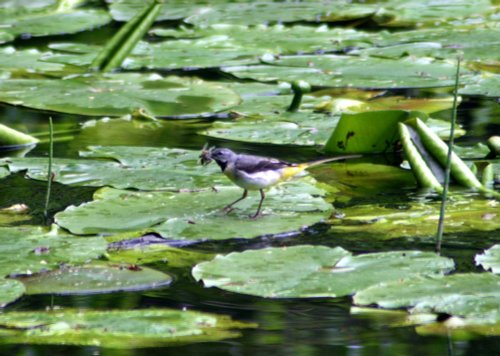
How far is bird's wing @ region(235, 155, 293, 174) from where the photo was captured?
414 centimetres

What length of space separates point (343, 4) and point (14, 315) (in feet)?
22.5

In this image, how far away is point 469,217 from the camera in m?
4.07

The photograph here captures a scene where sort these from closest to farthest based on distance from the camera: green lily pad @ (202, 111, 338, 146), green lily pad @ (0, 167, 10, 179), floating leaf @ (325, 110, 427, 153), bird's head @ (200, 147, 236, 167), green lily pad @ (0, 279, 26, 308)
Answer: green lily pad @ (0, 279, 26, 308), bird's head @ (200, 147, 236, 167), green lily pad @ (0, 167, 10, 179), floating leaf @ (325, 110, 427, 153), green lily pad @ (202, 111, 338, 146)

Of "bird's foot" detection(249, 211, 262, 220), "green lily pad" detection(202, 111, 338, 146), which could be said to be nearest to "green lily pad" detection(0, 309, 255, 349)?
"bird's foot" detection(249, 211, 262, 220)

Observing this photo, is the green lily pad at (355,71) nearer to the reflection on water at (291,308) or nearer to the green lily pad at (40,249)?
the reflection on water at (291,308)

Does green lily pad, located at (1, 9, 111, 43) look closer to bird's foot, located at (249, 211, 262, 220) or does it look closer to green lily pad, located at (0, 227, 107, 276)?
bird's foot, located at (249, 211, 262, 220)

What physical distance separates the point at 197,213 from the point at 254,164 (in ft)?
0.89

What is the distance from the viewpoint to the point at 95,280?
11.0 ft

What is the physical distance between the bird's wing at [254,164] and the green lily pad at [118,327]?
3.73 ft

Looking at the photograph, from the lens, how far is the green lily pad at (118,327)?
2850 mm

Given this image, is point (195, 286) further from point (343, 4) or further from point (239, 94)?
point (343, 4)

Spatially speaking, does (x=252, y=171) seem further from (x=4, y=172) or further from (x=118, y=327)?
(x=118, y=327)

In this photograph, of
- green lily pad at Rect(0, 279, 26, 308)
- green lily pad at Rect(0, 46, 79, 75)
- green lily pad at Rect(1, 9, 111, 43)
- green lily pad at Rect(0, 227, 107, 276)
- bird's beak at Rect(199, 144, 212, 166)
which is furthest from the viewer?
green lily pad at Rect(1, 9, 111, 43)

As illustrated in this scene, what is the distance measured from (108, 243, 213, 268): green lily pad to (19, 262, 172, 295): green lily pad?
14cm
